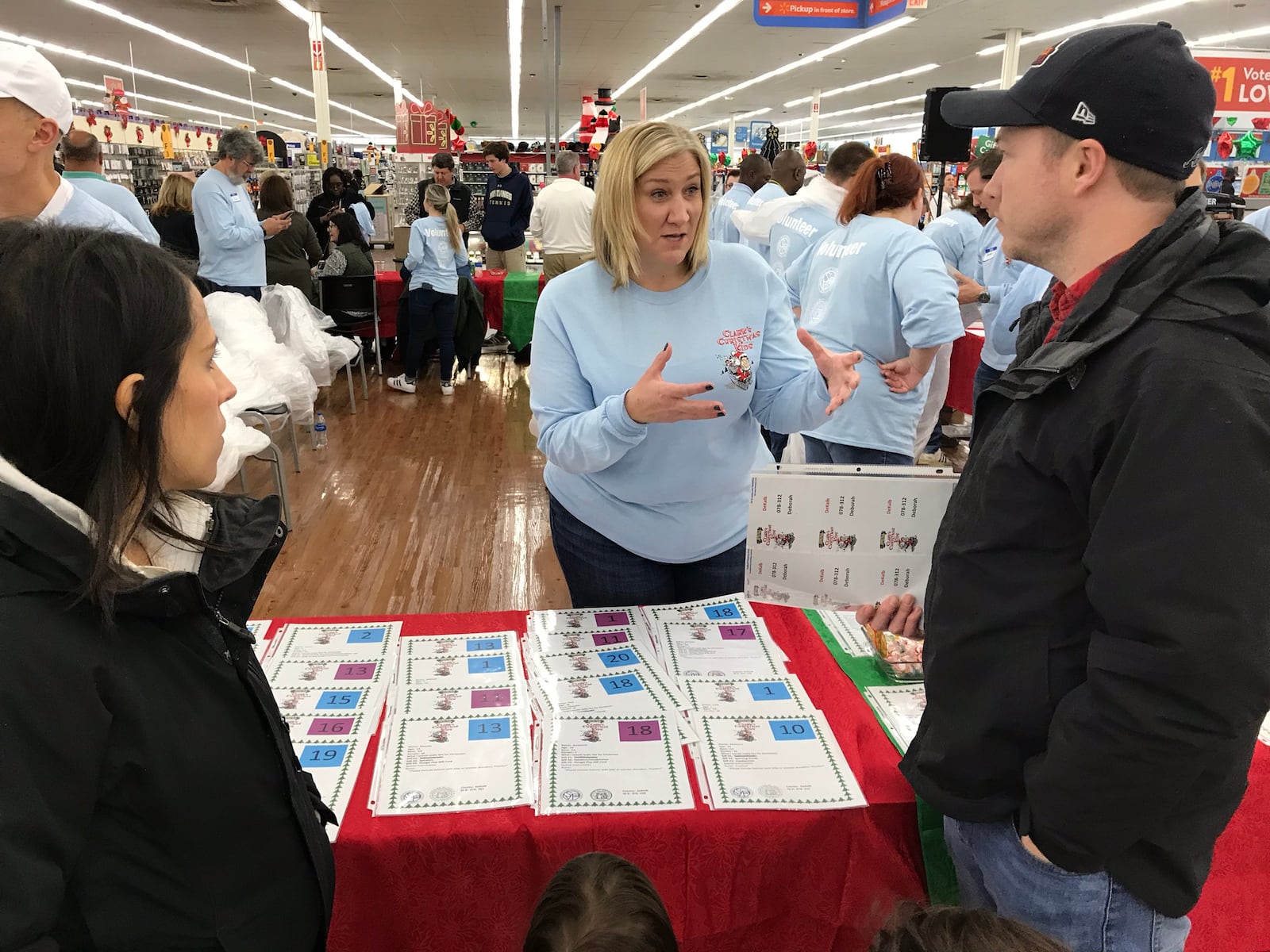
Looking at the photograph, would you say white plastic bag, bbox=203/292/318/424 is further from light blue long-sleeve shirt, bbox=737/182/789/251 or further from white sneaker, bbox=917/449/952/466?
white sneaker, bbox=917/449/952/466

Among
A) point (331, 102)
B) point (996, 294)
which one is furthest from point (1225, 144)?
point (331, 102)

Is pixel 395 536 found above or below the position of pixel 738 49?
below

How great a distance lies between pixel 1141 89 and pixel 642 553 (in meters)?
1.24

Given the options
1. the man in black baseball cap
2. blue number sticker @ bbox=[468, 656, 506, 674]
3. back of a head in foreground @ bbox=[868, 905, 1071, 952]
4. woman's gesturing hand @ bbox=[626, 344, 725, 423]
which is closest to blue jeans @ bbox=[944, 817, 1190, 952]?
the man in black baseball cap

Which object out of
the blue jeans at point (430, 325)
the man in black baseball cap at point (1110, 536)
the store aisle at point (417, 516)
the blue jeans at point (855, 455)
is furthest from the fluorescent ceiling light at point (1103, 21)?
the man in black baseball cap at point (1110, 536)

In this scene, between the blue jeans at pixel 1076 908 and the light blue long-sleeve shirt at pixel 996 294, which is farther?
the light blue long-sleeve shirt at pixel 996 294

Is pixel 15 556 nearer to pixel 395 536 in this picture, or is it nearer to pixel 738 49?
pixel 395 536

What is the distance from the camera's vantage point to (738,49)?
52.0 feet

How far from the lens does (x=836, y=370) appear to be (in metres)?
1.75

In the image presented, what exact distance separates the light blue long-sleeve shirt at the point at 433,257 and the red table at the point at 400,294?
675mm

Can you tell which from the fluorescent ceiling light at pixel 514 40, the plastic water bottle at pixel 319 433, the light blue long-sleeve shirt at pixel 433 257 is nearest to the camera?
the plastic water bottle at pixel 319 433

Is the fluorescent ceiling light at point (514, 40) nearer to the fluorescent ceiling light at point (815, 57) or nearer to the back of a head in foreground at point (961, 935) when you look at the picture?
the fluorescent ceiling light at point (815, 57)

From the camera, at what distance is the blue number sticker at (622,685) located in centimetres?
160

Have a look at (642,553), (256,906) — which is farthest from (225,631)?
(642,553)
